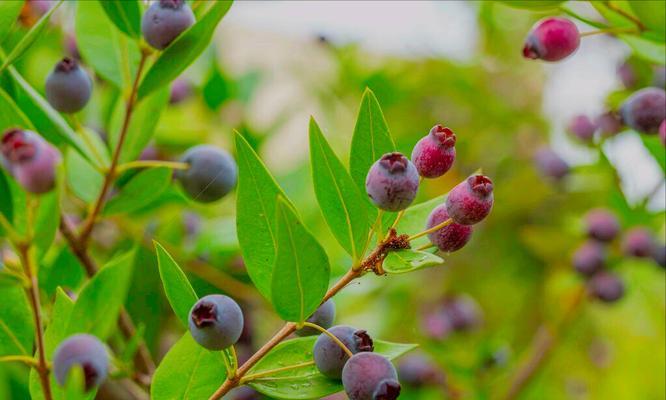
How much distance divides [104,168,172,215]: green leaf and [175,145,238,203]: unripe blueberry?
0.02 m

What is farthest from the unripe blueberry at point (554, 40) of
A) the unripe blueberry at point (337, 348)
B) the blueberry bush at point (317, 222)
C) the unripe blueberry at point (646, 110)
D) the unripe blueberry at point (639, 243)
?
the unripe blueberry at point (639, 243)

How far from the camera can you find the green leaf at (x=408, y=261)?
23.2 inches

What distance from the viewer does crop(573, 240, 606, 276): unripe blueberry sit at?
4.31ft

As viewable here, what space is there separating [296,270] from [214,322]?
0.07 m

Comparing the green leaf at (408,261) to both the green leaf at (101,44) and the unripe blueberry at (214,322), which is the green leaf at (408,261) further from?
the green leaf at (101,44)

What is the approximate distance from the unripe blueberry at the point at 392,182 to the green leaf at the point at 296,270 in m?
0.06

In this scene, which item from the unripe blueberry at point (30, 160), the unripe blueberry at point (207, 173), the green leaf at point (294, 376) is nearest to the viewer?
the unripe blueberry at point (30, 160)

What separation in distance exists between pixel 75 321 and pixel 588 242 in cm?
92

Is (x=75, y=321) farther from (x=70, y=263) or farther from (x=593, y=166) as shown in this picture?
(x=593, y=166)

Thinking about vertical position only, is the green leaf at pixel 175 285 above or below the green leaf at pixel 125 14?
below

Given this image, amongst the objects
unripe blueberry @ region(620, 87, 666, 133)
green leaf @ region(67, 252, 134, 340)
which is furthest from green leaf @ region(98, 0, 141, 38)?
unripe blueberry @ region(620, 87, 666, 133)

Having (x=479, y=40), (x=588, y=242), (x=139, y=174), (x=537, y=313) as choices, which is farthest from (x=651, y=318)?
(x=139, y=174)

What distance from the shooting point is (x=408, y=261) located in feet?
2.00

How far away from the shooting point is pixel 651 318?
1.75 m
